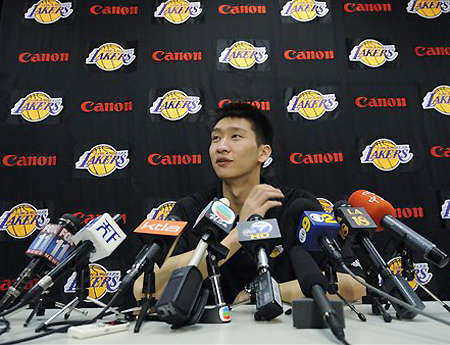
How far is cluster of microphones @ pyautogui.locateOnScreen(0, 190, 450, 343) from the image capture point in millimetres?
560

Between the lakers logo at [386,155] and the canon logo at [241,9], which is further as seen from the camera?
the canon logo at [241,9]

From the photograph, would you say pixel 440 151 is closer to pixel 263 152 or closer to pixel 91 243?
pixel 263 152

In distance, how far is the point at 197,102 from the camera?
1.85 metres

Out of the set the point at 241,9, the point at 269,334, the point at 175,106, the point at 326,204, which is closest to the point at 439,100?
the point at 326,204

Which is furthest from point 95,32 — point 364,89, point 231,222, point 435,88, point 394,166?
point 435,88

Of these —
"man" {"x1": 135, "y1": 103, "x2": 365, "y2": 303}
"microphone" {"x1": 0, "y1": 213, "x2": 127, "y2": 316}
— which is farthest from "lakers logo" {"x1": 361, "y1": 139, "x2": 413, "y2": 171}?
"microphone" {"x1": 0, "y1": 213, "x2": 127, "y2": 316}

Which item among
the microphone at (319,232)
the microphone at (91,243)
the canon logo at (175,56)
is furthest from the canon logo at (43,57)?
the microphone at (319,232)

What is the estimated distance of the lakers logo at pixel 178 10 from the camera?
6.48 ft

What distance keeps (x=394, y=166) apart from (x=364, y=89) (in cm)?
48

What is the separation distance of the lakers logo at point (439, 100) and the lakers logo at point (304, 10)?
0.79 m

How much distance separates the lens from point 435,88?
6.16 feet

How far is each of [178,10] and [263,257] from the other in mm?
1828

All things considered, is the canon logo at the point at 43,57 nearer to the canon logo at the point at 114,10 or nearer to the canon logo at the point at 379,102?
the canon logo at the point at 114,10

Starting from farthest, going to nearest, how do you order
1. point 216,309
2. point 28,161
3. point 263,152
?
point 28,161 < point 263,152 < point 216,309
